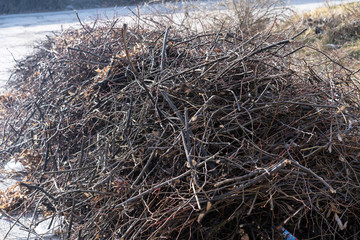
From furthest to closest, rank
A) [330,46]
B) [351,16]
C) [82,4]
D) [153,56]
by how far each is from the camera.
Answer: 1. [82,4]
2. [351,16]
3. [330,46]
4. [153,56]

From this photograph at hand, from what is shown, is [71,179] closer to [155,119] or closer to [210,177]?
[155,119]

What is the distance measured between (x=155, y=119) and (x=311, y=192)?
4.22 ft

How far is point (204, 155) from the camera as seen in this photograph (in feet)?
7.59

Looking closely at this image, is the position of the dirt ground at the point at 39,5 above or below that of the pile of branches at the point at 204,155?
below

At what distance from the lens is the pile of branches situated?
→ 2.20 metres

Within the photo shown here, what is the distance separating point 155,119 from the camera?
2.75 metres

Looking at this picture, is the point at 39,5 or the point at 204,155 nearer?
the point at 204,155

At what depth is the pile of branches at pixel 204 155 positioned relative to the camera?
2.20 metres

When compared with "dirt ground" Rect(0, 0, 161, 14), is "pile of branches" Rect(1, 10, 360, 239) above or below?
above

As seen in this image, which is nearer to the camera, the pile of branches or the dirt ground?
the pile of branches

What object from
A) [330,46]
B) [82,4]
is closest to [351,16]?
[330,46]

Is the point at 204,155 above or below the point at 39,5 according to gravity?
above

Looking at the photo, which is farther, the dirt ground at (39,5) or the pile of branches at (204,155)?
the dirt ground at (39,5)

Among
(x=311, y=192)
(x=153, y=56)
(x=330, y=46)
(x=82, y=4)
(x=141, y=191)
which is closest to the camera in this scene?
(x=311, y=192)
